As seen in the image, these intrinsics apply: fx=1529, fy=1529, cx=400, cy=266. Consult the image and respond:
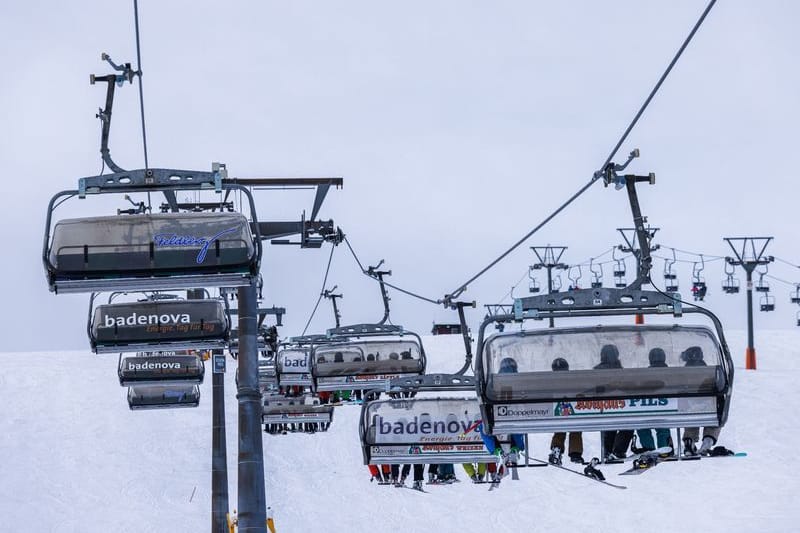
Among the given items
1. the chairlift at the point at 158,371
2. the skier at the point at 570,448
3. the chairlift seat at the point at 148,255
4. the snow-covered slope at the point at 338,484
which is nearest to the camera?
the chairlift seat at the point at 148,255

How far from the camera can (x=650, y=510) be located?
142 ft

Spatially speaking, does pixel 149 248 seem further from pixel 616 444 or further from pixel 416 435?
pixel 416 435

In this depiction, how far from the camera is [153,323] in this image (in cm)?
2112

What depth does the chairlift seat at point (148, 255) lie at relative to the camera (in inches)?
566

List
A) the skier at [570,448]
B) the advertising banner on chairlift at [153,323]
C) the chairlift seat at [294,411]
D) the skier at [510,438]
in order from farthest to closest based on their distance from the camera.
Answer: the chairlift seat at [294,411]
the advertising banner on chairlift at [153,323]
the skier at [570,448]
the skier at [510,438]

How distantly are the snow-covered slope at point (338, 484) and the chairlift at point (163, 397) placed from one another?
9.54 m

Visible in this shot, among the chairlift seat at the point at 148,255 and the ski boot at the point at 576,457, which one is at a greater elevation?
the chairlift seat at the point at 148,255

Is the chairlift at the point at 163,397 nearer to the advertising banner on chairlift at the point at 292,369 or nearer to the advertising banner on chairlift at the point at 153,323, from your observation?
the advertising banner on chairlift at the point at 292,369

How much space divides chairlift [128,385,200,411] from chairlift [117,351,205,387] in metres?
3.37

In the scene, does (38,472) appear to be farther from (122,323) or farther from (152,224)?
(152,224)

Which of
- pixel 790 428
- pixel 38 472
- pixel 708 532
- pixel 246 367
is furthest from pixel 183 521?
pixel 246 367

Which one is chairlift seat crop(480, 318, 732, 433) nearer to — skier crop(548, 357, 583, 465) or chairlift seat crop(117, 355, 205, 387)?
skier crop(548, 357, 583, 465)

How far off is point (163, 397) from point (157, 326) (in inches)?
497

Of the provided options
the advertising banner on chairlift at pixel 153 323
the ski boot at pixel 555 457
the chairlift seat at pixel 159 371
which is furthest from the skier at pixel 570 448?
the chairlift seat at pixel 159 371
